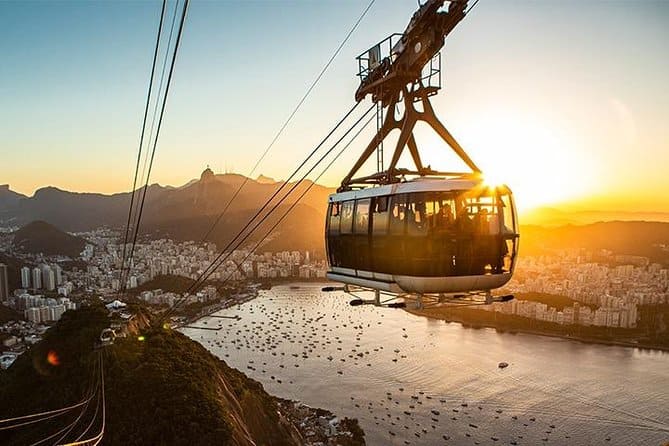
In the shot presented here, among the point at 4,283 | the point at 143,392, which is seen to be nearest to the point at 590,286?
the point at 143,392

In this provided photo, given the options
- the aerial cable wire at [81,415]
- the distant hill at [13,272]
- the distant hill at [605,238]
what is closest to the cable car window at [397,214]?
the aerial cable wire at [81,415]

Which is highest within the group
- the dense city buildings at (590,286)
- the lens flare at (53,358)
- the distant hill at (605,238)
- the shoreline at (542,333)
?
the distant hill at (605,238)

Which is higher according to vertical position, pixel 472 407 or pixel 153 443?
pixel 153 443

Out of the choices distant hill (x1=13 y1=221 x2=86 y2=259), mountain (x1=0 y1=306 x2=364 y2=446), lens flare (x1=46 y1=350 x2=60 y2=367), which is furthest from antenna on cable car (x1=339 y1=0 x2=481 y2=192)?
distant hill (x1=13 y1=221 x2=86 y2=259)

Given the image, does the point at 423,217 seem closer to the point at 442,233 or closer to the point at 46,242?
the point at 442,233

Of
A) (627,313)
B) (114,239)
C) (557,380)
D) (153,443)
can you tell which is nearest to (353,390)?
(557,380)

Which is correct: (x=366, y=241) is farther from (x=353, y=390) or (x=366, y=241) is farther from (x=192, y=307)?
(x=192, y=307)

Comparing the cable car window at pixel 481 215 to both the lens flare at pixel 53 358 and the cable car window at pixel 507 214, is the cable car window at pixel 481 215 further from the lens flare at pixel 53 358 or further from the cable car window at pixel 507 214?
the lens flare at pixel 53 358
